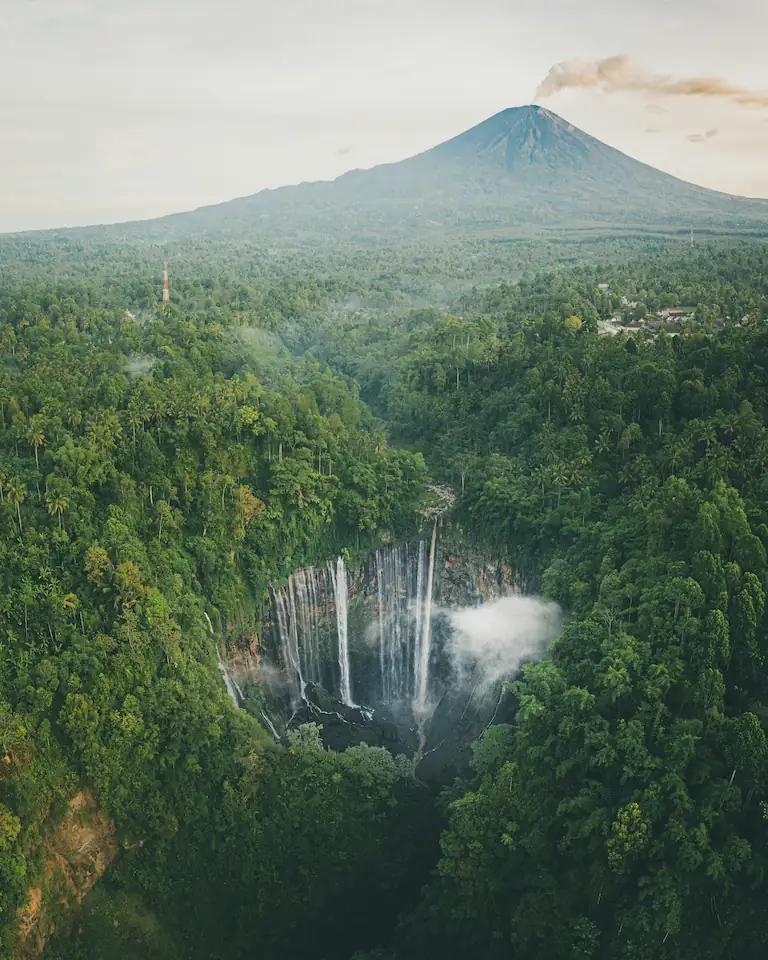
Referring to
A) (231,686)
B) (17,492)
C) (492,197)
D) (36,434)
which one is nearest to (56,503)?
(17,492)

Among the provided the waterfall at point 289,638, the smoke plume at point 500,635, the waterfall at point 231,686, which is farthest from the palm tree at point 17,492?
the smoke plume at point 500,635

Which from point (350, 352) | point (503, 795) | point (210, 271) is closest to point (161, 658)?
point (503, 795)

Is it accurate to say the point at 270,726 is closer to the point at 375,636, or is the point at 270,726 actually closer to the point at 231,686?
the point at 231,686

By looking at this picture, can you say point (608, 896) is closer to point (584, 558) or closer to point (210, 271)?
point (584, 558)

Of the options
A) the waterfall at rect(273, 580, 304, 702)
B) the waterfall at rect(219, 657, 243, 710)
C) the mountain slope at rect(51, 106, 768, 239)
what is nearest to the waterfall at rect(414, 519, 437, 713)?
the waterfall at rect(273, 580, 304, 702)

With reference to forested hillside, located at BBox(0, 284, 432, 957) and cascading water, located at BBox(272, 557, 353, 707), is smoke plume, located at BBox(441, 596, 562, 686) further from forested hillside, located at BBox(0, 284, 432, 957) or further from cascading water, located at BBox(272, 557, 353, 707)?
forested hillside, located at BBox(0, 284, 432, 957)

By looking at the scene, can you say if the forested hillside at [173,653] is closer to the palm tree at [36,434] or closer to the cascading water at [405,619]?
the palm tree at [36,434]
